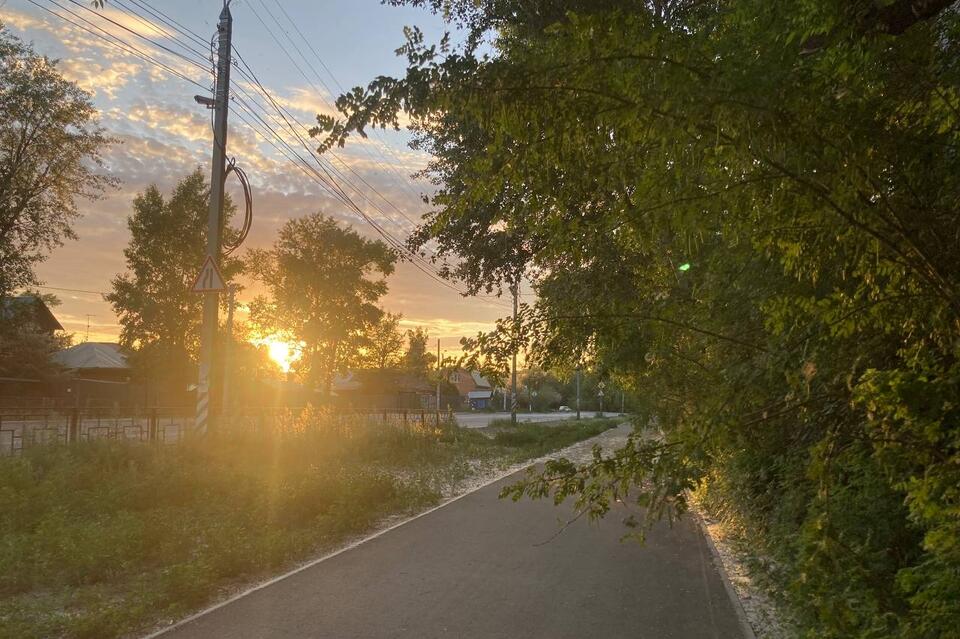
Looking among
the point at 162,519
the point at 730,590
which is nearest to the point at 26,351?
the point at 162,519

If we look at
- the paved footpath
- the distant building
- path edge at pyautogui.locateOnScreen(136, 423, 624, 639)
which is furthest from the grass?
the distant building

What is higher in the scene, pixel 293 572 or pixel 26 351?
pixel 26 351

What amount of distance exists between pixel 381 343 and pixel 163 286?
17729mm

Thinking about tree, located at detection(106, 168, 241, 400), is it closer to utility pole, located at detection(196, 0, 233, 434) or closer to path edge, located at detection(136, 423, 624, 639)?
utility pole, located at detection(196, 0, 233, 434)

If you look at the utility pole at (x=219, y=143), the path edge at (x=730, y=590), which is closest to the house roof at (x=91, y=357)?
the utility pole at (x=219, y=143)

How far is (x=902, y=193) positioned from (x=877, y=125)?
0.33 m

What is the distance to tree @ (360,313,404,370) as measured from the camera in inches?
2170

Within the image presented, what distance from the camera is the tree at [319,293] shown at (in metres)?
52.7

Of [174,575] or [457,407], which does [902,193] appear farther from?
[457,407]

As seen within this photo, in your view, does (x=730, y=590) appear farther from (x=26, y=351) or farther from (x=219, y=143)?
(x=26, y=351)

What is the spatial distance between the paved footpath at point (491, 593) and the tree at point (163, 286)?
38.5m

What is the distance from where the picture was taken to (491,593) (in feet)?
21.3

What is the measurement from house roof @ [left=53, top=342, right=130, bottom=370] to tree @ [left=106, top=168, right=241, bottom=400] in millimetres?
12675

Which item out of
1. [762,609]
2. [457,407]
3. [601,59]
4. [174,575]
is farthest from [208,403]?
[457,407]
